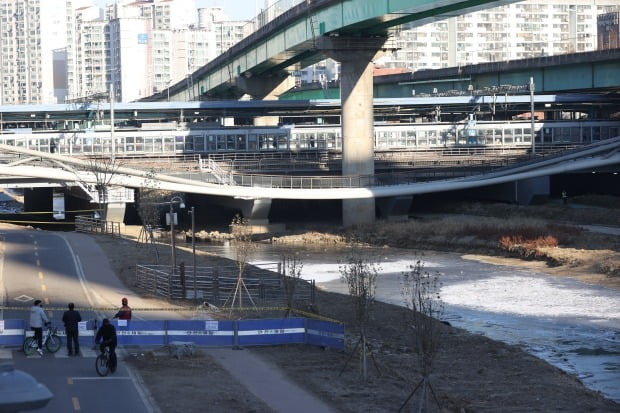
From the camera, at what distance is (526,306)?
44.5m

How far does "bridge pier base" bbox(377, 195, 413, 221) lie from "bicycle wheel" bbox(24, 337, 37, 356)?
174ft

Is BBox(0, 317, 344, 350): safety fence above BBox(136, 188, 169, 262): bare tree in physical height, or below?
below

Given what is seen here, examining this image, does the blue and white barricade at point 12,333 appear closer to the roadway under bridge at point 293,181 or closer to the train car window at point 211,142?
the roadway under bridge at point 293,181

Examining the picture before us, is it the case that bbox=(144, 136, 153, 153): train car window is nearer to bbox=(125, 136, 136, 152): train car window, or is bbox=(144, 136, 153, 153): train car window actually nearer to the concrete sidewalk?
bbox=(125, 136, 136, 152): train car window

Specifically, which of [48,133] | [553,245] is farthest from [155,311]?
[48,133]

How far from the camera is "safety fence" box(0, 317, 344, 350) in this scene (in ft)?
98.2

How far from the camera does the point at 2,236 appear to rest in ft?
218

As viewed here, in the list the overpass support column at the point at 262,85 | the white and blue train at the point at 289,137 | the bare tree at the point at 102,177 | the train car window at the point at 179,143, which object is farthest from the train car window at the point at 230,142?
the bare tree at the point at 102,177

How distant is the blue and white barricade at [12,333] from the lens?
96.7 ft

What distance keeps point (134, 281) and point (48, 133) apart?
54201 millimetres

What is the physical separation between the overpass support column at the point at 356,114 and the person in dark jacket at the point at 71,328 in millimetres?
50454

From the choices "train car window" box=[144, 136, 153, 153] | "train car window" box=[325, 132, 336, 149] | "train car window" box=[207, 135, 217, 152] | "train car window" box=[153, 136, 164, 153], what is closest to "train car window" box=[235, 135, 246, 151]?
"train car window" box=[207, 135, 217, 152]

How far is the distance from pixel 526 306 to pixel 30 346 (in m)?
22.0

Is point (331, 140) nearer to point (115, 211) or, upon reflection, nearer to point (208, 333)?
point (115, 211)
